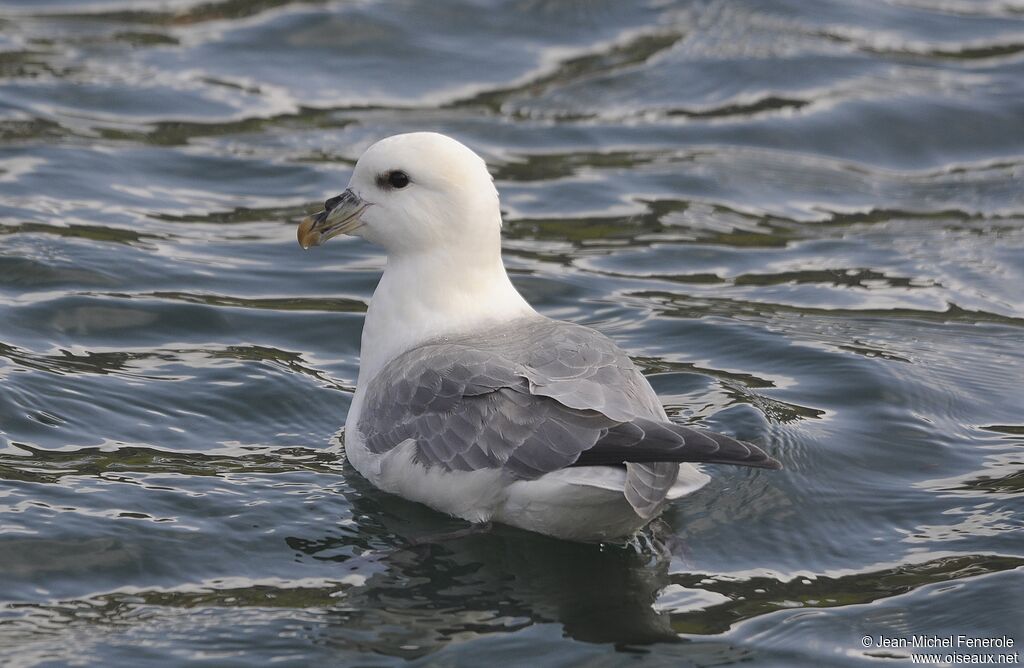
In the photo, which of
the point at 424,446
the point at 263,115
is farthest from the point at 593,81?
the point at 424,446

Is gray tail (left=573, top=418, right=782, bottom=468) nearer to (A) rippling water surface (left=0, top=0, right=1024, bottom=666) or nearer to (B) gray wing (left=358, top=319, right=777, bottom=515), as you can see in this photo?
(B) gray wing (left=358, top=319, right=777, bottom=515)

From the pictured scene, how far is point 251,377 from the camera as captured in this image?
265 inches

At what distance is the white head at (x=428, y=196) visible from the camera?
19.1 ft

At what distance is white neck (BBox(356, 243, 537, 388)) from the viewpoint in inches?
232

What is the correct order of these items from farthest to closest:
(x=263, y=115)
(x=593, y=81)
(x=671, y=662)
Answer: (x=593, y=81) → (x=263, y=115) → (x=671, y=662)

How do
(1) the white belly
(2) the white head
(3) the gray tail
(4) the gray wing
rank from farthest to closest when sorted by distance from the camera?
(2) the white head → (1) the white belly → (4) the gray wing → (3) the gray tail

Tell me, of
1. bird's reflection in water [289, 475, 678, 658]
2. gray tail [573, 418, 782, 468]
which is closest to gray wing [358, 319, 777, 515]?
gray tail [573, 418, 782, 468]

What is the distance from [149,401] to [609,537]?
7.46 feet

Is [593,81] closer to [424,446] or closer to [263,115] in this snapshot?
[263,115]

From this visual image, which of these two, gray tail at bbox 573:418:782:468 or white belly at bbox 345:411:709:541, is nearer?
gray tail at bbox 573:418:782:468

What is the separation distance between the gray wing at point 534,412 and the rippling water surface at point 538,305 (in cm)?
37

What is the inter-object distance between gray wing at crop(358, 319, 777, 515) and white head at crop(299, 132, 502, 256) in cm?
44

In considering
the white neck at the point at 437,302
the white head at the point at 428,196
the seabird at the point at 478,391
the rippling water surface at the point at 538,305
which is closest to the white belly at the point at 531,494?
the seabird at the point at 478,391

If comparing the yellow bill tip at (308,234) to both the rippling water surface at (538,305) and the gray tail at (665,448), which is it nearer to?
the rippling water surface at (538,305)
